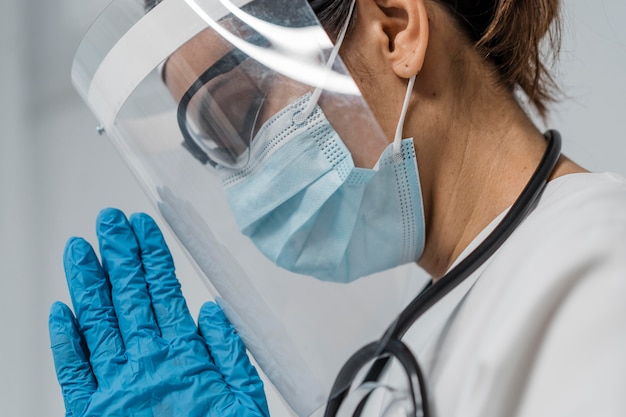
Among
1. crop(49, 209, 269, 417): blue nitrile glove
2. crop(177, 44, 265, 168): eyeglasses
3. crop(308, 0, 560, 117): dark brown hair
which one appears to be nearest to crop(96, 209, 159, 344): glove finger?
crop(49, 209, 269, 417): blue nitrile glove

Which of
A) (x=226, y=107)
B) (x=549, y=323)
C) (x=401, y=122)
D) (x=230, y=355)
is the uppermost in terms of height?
(x=226, y=107)

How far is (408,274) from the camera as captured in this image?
83 cm

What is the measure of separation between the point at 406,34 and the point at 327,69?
135mm

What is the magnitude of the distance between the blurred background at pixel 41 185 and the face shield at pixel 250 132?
2.87 ft

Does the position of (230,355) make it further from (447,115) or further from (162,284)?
(447,115)

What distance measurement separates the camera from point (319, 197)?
2.63ft

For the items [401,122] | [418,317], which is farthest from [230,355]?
[401,122]

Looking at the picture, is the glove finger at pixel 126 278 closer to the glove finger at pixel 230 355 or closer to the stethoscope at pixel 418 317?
the glove finger at pixel 230 355

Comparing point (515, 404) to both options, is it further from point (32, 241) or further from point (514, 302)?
point (32, 241)

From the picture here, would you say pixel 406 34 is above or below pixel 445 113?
above

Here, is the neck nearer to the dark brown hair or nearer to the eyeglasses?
the dark brown hair

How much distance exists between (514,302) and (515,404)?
0.33 feet

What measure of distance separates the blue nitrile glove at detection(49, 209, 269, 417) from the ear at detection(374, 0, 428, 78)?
1.48ft

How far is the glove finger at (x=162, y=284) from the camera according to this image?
1004 millimetres
